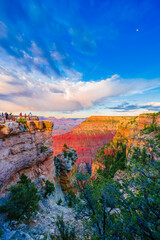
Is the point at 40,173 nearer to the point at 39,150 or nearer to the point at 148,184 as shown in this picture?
the point at 39,150

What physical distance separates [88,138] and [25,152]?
309 feet

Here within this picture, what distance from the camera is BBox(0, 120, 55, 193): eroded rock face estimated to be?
11.4m

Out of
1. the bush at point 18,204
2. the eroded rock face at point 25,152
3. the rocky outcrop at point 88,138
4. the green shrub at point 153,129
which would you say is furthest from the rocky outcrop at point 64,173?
the rocky outcrop at point 88,138

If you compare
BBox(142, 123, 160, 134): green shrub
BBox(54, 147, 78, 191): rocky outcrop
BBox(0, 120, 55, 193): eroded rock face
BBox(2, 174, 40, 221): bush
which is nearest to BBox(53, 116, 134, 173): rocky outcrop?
BBox(54, 147, 78, 191): rocky outcrop

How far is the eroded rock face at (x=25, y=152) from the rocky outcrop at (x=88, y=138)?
65.8 metres

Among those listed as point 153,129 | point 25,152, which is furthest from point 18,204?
point 153,129

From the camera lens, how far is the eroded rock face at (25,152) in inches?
449

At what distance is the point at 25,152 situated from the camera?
48.5ft

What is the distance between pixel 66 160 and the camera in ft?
84.9

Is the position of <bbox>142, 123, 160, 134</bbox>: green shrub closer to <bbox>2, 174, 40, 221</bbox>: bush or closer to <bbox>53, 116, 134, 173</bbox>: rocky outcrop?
<bbox>2, 174, 40, 221</bbox>: bush

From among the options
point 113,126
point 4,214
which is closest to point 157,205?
point 4,214

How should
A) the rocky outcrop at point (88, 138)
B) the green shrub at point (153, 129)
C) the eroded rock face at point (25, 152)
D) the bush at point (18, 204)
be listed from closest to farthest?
the bush at point (18, 204) → the eroded rock face at point (25, 152) → the green shrub at point (153, 129) → the rocky outcrop at point (88, 138)

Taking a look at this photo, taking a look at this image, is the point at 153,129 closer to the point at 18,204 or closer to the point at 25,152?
the point at 25,152

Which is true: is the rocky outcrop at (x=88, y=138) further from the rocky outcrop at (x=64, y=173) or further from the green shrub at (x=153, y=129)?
the green shrub at (x=153, y=129)
